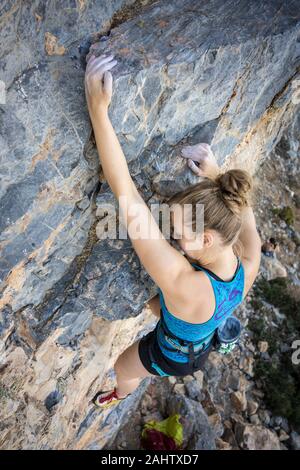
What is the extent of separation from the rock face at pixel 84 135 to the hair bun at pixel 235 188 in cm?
78

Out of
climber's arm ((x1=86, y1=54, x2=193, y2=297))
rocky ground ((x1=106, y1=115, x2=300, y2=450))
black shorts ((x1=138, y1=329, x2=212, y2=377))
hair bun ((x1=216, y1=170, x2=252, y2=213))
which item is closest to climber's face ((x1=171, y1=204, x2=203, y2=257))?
Result: climber's arm ((x1=86, y1=54, x2=193, y2=297))

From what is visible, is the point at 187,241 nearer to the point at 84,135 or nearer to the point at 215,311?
the point at 215,311

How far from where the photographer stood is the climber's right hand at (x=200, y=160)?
4.00 metres

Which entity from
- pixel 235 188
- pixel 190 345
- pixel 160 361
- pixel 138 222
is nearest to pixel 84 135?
pixel 138 222

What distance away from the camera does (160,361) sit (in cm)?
427

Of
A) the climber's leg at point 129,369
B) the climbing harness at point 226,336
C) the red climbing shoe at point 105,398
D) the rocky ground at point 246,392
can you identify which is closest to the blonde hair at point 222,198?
the climbing harness at point 226,336

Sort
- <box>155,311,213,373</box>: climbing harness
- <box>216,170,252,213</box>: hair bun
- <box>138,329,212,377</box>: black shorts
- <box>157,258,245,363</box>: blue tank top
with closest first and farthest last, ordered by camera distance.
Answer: <box>216,170,252,213</box>: hair bun → <box>157,258,245,363</box>: blue tank top → <box>155,311,213,373</box>: climbing harness → <box>138,329,212,377</box>: black shorts

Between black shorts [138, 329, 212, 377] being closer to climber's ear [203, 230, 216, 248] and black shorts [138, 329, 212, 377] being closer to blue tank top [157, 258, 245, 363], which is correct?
blue tank top [157, 258, 245, 363]

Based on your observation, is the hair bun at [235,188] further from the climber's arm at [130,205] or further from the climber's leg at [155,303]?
the climber's leg at [155,303]

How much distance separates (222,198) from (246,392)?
6.76 m

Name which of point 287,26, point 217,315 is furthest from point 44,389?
point 287,26

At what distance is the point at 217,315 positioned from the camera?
11.8 feet

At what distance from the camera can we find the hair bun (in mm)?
3211

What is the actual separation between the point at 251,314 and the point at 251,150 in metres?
4.43
